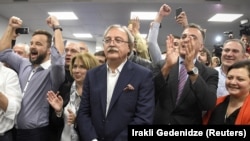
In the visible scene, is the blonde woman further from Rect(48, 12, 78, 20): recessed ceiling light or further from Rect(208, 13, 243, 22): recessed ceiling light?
Rect(208, 13, 243, 22): recessed ceiling light

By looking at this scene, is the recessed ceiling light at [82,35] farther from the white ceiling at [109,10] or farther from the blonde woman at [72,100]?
the blonde woman at [72,100]

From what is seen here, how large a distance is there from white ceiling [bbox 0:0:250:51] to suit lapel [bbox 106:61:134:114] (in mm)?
3198

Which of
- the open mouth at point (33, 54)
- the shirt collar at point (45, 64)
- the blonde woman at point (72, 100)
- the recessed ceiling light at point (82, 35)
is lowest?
the blonde woman at point (72, 100)

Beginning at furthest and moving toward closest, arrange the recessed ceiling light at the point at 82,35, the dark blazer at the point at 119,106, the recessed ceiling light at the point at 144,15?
the recessed ceiling light at the point at 82,35 → the recessed ceiling light at the point at 144,15 → the dark blazer at the point at 119,106

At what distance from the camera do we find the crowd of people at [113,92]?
1.76 metres

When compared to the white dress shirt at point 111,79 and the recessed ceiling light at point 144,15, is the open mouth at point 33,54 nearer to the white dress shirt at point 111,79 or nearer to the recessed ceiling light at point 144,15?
the white dress shirt at point 111,79

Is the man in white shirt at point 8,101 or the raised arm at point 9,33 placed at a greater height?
the raised arm at point 9,33

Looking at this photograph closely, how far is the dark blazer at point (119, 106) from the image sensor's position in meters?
1.73

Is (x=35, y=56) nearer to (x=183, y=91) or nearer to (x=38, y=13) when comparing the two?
(x=183, y=91)

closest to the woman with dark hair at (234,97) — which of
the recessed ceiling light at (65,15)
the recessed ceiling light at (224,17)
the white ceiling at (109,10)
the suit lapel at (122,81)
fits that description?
the suit lapel at (122,81)

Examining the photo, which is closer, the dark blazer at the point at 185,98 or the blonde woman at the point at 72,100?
the dark blazer at the point at 185,98

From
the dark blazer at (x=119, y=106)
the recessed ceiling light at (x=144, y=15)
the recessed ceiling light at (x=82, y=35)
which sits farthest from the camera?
the recessed ceiling light at (x=82, y=35)

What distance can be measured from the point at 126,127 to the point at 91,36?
8.78 m

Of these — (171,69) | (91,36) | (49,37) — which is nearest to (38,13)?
(91,36)
